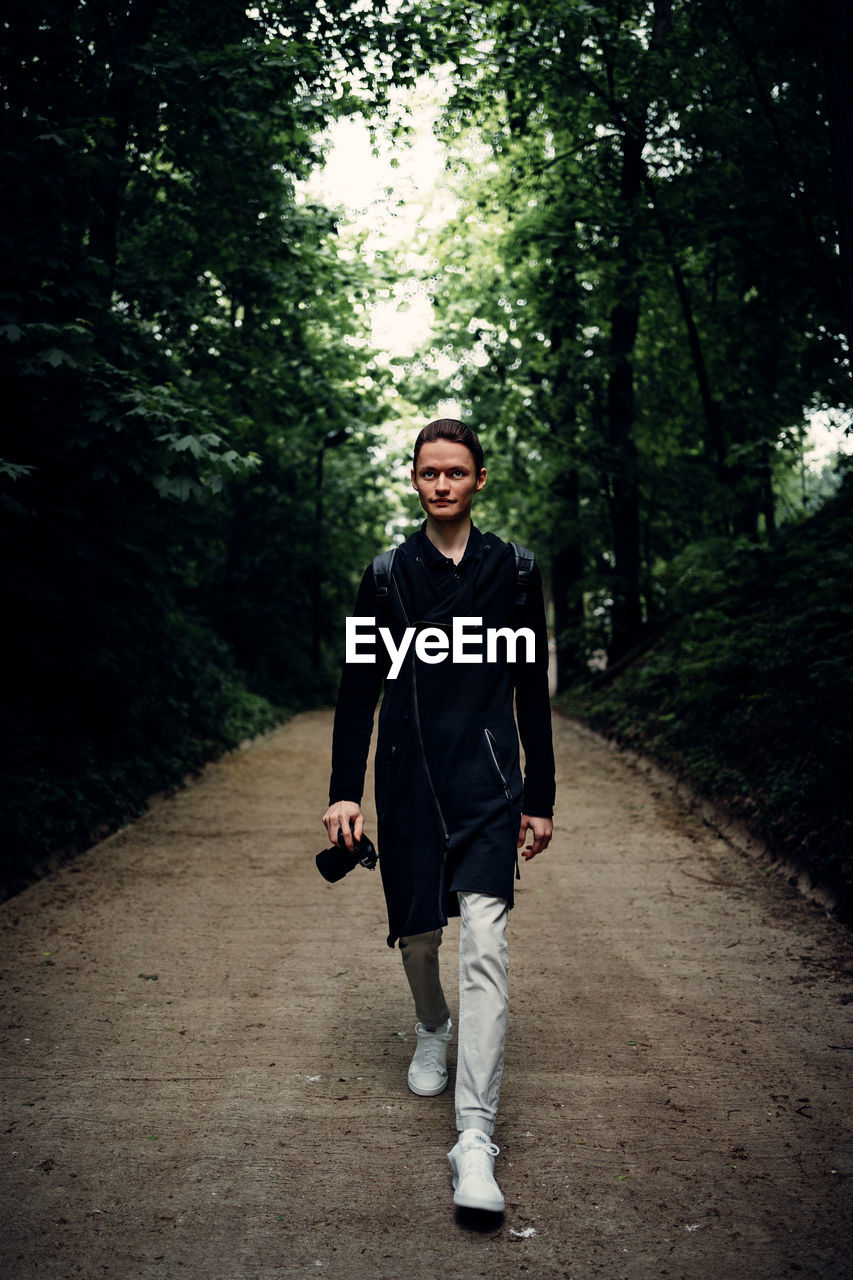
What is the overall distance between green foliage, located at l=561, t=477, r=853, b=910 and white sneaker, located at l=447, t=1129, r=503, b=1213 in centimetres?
363

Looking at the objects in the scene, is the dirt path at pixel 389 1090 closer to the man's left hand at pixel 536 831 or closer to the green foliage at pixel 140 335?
the man's left hand at pixel 536 831

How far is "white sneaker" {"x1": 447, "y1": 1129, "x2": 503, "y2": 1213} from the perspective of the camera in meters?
2.93

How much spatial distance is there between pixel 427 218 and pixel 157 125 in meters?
12.3

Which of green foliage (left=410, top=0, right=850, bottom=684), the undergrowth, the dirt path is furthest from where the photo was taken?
green foliage (left=410, top=0, right=850, bottom=684)

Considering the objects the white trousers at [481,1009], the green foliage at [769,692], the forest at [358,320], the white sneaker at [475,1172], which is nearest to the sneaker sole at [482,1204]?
the white sneaker at [475,1172]

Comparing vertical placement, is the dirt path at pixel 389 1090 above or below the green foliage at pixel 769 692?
below

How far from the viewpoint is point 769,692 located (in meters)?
9.35

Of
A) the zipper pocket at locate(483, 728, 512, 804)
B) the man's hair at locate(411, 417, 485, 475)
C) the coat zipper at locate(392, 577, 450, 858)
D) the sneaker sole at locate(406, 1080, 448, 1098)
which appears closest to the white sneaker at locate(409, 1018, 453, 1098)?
the sneaker sole at locate(406, 1080, 448, 1098)

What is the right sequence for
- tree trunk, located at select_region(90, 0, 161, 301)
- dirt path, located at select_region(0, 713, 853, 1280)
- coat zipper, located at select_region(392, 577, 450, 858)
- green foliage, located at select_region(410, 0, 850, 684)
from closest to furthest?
dirt path, located at select_region(0, 713, 853, 1280)
coat zipper, located at select_region(392, 577, 450, 858)
tree trunk, located at select_region(90, 0, 161, 301)
green foliage, located at select_region(410, 0, 850, 684)

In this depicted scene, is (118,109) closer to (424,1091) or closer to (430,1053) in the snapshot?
(430,1053)

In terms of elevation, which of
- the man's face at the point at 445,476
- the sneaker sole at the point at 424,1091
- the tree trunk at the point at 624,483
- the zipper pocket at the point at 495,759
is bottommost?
the sneaker sole at the point at 424,1091

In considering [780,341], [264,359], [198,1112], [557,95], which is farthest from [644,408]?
[198,1112]

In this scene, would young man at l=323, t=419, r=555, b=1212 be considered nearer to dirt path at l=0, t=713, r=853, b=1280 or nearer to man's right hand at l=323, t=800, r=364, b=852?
man's right hand at l=323, t=800, r=364, b=852

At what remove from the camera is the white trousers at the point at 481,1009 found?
3.19m
